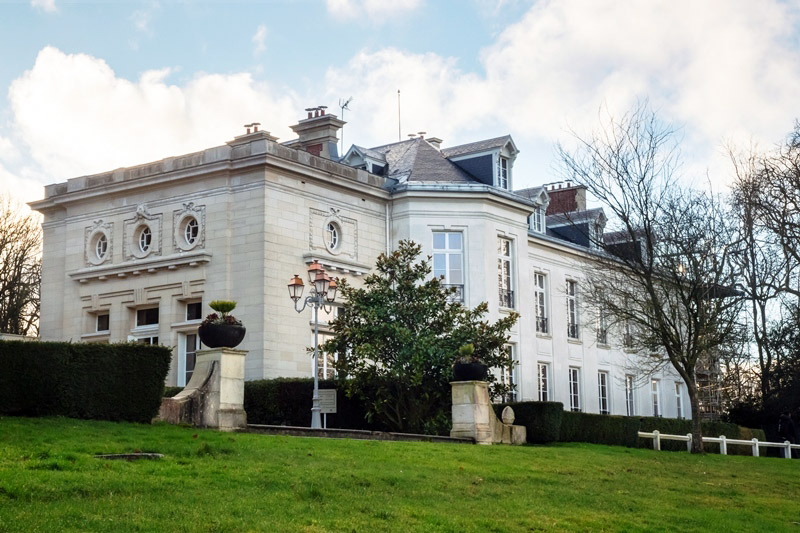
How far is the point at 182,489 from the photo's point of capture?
11.7 m

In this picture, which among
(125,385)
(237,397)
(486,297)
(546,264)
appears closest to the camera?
(125,385)

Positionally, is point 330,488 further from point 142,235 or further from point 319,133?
point 319,133

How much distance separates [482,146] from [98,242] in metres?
13.2

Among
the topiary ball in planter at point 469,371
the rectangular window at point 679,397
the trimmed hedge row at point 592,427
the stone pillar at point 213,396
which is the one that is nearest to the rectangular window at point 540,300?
the trimmed hedge row at point 592,427

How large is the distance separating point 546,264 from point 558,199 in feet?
26.8

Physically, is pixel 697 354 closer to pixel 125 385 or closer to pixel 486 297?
pixel 486 297

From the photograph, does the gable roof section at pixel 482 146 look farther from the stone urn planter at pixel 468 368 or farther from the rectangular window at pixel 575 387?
the stone urn planter at pixel 468 368

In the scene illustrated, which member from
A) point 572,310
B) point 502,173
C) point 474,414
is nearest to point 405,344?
point 474,414

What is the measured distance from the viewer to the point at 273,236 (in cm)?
3088

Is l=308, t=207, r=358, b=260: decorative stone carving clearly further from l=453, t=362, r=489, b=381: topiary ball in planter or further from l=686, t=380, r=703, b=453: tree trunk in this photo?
l=686, t=380, r=703, b=453: tree trunk

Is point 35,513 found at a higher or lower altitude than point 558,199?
lower

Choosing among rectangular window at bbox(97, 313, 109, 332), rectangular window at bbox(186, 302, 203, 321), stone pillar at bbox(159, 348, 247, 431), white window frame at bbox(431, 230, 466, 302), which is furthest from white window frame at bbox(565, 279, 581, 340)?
stone pillar at bbox(159, 348, 247, 431)

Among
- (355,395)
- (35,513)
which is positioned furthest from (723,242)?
(35,513)

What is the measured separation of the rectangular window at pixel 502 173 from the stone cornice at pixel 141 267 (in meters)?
11.4
